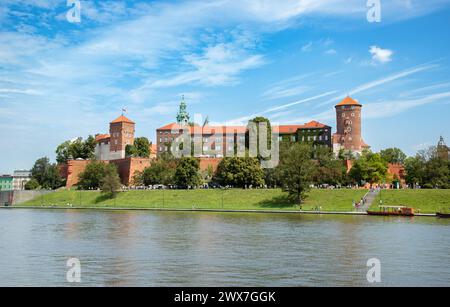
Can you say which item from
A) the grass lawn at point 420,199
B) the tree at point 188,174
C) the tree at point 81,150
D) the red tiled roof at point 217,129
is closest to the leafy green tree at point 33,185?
the tree at point 81,150

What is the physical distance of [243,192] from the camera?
56.1 meters

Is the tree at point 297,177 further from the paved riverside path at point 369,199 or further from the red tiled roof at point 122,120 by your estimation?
the red tiled roof at point 122,120

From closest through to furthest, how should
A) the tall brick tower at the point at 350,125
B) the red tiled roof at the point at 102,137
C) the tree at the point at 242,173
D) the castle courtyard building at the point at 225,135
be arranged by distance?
the tree at the point at 242,173, the tall brick tower at the point at 350,125, the castle courtyard building at the point at 225,135, the red tiled roof at the point at 102,137

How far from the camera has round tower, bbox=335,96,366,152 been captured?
81.8 m

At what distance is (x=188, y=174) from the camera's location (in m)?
63.1

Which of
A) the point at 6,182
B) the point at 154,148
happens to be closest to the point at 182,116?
the point at 154,148

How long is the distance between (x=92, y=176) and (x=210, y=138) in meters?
28.8

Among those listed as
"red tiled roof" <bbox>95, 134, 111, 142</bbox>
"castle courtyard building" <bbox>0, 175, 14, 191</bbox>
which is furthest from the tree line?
"castle courtyard building" <bbox>0, 175, 14, 191</bbox>

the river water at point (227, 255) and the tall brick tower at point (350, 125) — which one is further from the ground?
the tall brick tower at point (350, 125)

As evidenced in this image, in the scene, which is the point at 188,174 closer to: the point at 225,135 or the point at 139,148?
the point at 139,148

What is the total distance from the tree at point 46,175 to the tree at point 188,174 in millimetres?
26148

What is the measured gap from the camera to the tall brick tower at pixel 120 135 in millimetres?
91938

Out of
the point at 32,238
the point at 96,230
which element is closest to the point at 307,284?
the point at 32,238
